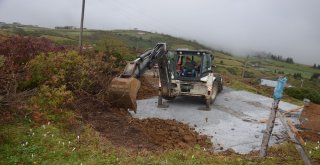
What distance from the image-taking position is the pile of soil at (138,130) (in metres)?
11.2

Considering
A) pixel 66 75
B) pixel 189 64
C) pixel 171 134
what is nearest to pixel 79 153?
pixel 171 134

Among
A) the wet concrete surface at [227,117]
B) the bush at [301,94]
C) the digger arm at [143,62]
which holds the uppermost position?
the digger arm at [143,62]

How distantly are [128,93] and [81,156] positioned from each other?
6.00 ft

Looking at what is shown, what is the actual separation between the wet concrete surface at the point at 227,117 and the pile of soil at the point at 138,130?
0.75 m

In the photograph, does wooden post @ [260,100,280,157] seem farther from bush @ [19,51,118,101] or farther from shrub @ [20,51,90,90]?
shrub @ [20,51,90,90]

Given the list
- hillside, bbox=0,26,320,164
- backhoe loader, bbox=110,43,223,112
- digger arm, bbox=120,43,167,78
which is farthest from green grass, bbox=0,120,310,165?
backhoe loader, bbox=110,43,223,112

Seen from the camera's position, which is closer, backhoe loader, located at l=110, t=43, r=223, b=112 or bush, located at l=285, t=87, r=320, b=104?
backhoe loader, located at l=110, t=43, r=223, b=112

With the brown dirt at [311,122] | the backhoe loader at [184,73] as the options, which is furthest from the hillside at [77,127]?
the backhoe loader at [184,73]

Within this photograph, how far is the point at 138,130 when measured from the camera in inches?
481

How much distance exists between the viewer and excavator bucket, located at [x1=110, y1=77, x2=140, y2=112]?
975 centimetres

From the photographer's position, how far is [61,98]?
12.2 metres

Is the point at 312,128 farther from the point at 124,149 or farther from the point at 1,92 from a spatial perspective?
the point at 1,92

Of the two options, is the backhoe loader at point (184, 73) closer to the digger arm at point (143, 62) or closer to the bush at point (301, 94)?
the digger arm at point (143, 62)

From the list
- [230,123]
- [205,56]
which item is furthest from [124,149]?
[205,56]
